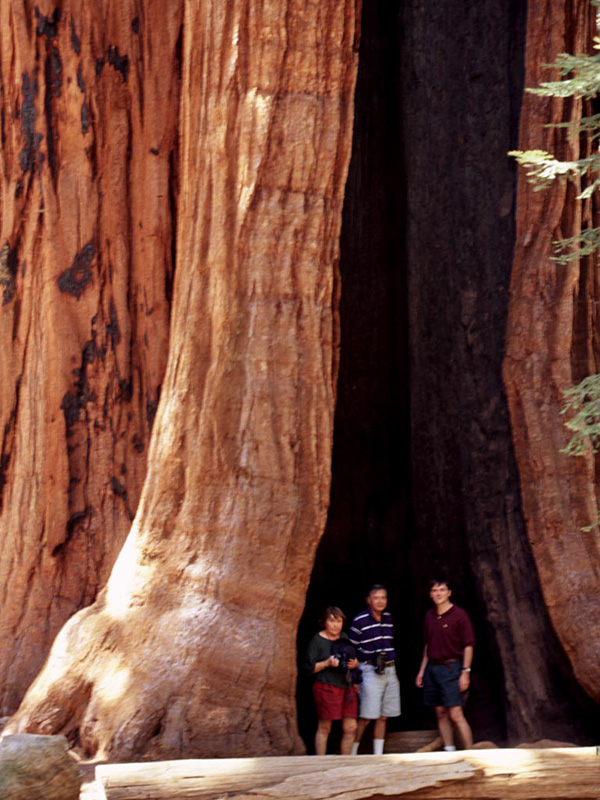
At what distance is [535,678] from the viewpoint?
6617mm

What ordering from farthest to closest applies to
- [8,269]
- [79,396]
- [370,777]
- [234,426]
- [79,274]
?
[8,269] < [79,274] < [79,396] < [234,426] < [370,777]

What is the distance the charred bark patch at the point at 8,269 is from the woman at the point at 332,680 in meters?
3.14

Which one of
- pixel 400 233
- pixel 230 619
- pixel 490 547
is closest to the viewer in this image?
pixel 230 619

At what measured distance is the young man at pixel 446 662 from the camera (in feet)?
21.3

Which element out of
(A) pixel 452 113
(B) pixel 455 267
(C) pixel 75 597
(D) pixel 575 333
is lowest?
(C) pixel 75 597

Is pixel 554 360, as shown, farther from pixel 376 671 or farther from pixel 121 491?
pixel 121 491

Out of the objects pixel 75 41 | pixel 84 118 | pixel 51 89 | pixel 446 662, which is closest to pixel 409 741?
pixel 446 662

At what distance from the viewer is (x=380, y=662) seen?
647cm

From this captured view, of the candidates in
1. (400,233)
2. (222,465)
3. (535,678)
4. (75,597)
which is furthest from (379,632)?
(400,233)

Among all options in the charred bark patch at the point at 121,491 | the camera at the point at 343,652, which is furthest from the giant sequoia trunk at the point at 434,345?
the charred bark patch at the point at 121,491

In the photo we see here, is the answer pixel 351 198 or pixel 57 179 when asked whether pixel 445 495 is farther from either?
pixel 57 179

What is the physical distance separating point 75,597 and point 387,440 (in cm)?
269

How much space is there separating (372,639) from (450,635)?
498 mm

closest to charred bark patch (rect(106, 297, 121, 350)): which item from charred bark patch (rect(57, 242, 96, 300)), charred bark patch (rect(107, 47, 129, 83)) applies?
charred bark patch (rect(57, 242, 96, 300))
